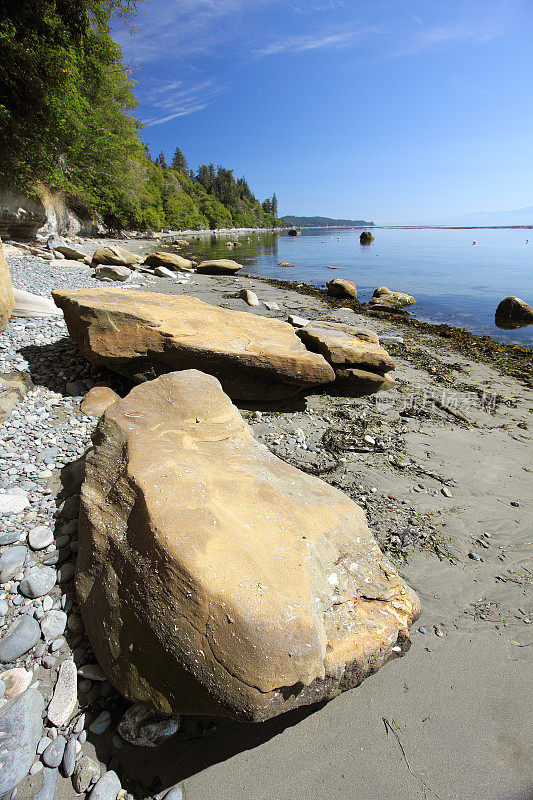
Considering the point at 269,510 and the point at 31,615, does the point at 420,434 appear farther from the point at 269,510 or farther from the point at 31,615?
the point at 31,615

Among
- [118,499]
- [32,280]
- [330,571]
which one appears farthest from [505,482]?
[32,280]

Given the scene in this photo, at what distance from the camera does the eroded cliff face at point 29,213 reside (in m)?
17.0

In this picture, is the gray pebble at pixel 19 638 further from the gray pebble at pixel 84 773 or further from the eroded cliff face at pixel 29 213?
the eroded cliff face at pixel 29 213

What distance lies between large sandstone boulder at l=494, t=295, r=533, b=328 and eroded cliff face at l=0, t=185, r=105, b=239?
22.6m

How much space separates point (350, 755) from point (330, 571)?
895 millimetres

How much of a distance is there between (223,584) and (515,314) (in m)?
15.8

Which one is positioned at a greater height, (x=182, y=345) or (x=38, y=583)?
(x=182, y=345)

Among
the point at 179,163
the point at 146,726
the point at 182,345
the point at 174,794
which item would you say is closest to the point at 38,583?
the point at 146,726

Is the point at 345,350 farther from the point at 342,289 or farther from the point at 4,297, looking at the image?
the point at 342,289

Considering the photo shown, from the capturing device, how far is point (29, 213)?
58.8 feet

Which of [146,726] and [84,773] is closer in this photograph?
[84,773]

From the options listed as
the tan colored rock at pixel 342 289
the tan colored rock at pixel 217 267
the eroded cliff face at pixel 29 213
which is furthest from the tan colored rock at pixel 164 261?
the tan colored rock at pixel 342 289

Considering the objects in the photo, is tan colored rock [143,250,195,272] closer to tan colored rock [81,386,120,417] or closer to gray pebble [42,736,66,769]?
tan colored rock [81,386,120,417]

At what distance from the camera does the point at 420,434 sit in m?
5.24
